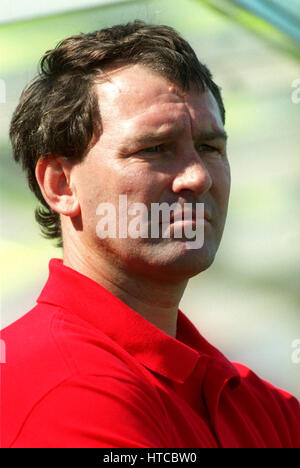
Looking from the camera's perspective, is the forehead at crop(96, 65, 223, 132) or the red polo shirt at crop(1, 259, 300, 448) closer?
the red polo shirt at crop(1, 259, 300, 448)

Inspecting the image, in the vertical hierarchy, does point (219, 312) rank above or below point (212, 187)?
below

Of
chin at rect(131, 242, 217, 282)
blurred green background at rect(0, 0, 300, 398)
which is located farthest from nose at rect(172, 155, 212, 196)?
blurred green background at rect(0, 0, 300, 398)

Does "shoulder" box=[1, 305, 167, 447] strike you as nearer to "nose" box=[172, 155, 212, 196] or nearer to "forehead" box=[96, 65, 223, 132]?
"nose" box=[172, 155, 212, 196]

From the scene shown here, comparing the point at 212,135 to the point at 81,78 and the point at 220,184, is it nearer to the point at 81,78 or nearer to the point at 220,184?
the point at 220,184

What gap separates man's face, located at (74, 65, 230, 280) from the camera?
1417 mm

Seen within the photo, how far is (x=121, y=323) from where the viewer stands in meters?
1.37

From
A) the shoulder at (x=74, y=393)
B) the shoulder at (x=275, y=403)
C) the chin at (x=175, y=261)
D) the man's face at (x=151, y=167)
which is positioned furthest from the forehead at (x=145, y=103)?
the shoulder at (x=275, y=403)

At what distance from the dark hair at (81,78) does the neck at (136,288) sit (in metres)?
0.24

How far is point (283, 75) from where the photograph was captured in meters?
2.69

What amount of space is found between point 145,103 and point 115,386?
0.61 metres

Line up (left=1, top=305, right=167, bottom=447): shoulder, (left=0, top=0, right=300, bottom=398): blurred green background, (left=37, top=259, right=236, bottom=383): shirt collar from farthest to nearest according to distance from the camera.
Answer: (left=0, top=0, right=300, bottom=398): blurred green background → (left=37, top=259, right=236, bottom=383): shirt collar → (left=1, top=305, right=167, bottom=447): shoulder
